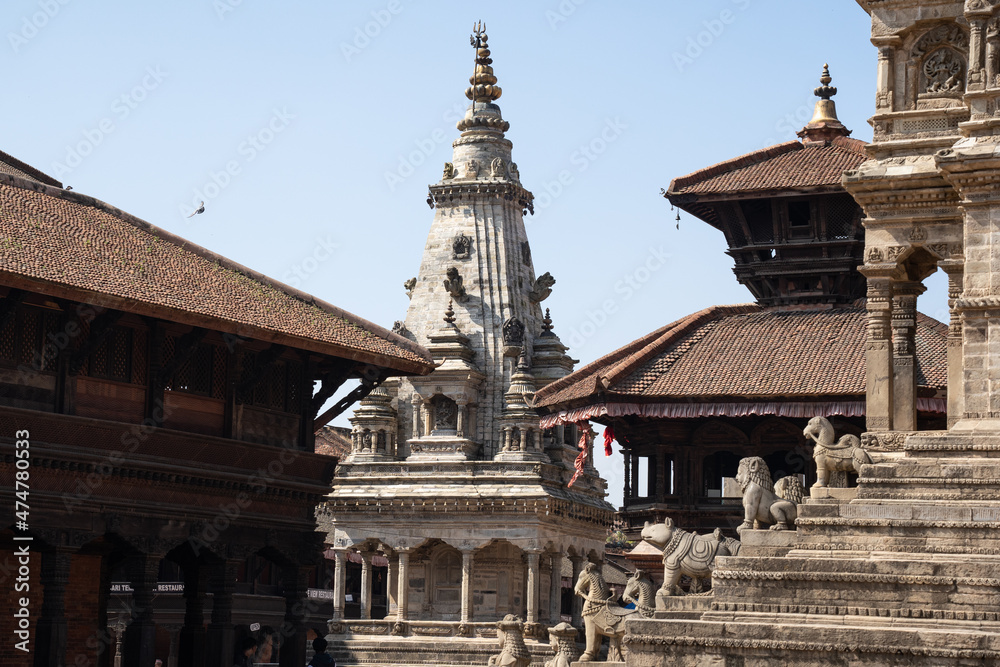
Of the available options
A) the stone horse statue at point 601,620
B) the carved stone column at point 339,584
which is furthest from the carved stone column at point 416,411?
the stone horse statue at point 601,620

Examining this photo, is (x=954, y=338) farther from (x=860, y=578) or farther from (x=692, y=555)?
(x=860, y=578)

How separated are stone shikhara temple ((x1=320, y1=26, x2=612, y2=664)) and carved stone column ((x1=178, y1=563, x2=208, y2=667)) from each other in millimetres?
22568

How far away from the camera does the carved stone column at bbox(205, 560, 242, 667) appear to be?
99.2ft

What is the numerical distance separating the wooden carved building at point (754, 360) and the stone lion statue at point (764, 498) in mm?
8316

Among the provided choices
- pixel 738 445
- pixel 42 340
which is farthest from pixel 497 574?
pixel 42 340

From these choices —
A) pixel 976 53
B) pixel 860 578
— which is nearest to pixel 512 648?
pixel 860 578

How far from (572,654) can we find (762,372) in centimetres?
874

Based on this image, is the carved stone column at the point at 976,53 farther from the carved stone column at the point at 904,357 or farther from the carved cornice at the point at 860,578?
the carved cornice at the point at 860,578

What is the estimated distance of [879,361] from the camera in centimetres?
2711

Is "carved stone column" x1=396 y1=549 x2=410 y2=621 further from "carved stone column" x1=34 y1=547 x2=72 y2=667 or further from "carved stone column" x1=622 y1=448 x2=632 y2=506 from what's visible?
"carved stone column" x1=34 y1=547 x2=72 y2=667

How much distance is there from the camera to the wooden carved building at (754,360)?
114ft

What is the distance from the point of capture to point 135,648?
2908 centimetres

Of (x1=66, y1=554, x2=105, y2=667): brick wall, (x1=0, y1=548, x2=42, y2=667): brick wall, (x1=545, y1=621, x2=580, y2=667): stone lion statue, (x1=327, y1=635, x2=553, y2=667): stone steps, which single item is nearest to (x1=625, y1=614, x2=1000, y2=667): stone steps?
(x1=545, y1=621, x2=580, y2=667): stone lion statue

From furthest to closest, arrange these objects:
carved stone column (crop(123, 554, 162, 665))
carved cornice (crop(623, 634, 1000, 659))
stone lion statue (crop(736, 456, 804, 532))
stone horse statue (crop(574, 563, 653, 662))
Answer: carved stone column (crop(123, 554, 162, 665)), stone horse statue (crop(574, 563, 653, 662)), stone lion statue (crop(736, 456, 804, 532)), carved cornice (crop(623, 634, 1000, 659))
